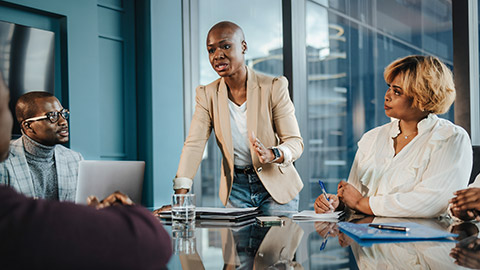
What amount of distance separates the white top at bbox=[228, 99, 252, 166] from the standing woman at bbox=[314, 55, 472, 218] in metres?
0.50

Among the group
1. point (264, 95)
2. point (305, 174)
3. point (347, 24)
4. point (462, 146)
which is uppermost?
point (347, 24)

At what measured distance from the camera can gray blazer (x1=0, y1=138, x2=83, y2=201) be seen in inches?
85.6

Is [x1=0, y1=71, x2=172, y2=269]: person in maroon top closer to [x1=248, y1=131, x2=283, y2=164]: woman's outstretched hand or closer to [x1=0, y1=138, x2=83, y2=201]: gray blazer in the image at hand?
[x1=248, y1=131, x2=283, y2=164]: woman's outstretched hand

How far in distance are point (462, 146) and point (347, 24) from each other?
84.4 inches

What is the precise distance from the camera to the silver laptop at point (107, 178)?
1.49 metres

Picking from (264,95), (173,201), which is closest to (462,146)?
(264,95)

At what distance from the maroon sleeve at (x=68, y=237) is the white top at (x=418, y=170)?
125cm

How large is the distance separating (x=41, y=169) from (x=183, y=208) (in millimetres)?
1173

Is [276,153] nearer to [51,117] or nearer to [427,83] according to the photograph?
[427,83]

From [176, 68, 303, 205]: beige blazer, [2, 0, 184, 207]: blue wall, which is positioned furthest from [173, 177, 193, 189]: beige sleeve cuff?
[2, 0, 184, 207]: blue wall

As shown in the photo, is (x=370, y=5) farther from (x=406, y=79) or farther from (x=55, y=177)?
(x=55, y=177)

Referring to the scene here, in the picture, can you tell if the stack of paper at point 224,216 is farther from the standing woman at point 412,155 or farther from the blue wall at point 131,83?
the blue wall at point 131,83

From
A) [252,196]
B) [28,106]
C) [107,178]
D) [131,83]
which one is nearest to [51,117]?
[28,106]

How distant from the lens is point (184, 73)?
12.9 feet
